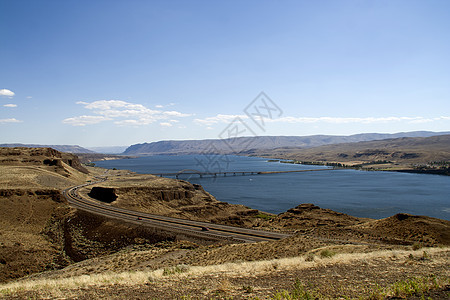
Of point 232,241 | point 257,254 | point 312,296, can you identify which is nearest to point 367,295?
point 312,296

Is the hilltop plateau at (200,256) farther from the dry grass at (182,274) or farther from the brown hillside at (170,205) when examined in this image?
the brown hillside at (170,205)

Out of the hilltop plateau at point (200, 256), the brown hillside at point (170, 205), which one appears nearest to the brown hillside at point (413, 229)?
the hilltop plateau at point (200, 256)

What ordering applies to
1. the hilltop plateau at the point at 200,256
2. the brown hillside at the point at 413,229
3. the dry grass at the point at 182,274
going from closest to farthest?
1. the hilltop plateau at the point at 200,256
2. the dry grass at the point at 182,274
3. the brown hillside at the point at 413,229

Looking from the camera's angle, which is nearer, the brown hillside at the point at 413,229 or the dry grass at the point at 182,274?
the dry grass at the point at 182,274

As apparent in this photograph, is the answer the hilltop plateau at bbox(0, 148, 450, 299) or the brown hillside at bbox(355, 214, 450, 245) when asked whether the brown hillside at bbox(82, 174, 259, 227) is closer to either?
the hilltop plateau at bbox(0, 148, 450, 299)

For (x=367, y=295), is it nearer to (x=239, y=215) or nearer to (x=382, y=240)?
(x=382, y=240)

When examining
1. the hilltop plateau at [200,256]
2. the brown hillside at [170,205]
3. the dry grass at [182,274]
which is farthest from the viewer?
the brown hillside at [170,205]

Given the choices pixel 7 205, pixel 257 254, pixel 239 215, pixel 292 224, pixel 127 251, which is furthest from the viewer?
pixel 239 215

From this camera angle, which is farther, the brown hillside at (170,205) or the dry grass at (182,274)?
the brown hillside at (170,205)

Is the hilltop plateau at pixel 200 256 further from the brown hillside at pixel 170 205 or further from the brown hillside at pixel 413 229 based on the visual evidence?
the brown hillside at pixel 170 205

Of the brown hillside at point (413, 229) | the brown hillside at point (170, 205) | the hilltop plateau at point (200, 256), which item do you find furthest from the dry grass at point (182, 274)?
the brown hillside at point (170, 205)

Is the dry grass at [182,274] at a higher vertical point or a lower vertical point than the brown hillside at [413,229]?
higher
